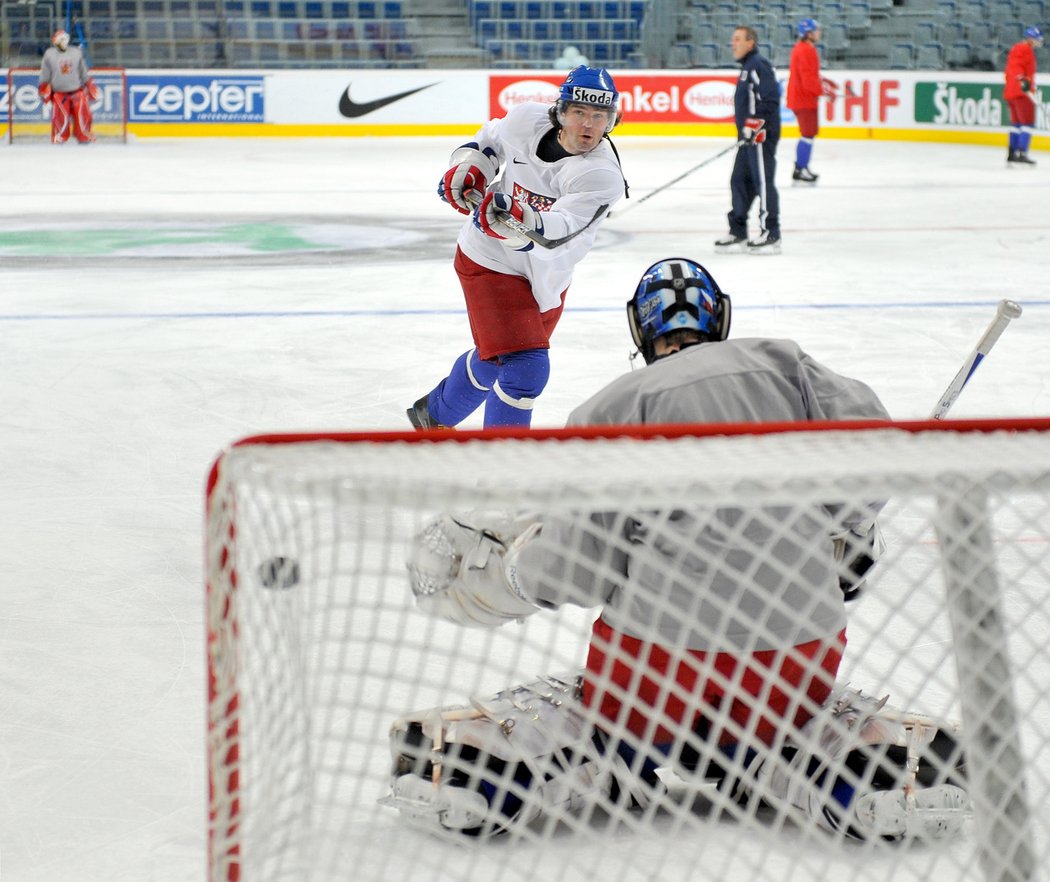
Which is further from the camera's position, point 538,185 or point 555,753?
point 538,185

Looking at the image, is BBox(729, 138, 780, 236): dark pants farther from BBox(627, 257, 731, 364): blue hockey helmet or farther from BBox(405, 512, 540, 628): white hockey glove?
BBox(405, 512, 540, 628): white hockey glove

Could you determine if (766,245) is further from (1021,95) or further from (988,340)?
(1021,95)

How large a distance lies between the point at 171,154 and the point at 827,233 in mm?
7550

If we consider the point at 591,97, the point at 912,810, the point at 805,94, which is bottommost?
the point at 805,94

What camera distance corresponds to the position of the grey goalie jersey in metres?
1.47

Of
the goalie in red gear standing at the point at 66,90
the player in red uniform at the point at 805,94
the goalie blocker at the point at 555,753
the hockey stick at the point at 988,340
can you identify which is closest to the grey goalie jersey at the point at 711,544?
the goalie blocker at the point at 555,753

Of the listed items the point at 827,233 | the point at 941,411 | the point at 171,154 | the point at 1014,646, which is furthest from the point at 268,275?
the point at 171,154

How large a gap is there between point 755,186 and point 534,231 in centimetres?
477

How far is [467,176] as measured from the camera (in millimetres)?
3461

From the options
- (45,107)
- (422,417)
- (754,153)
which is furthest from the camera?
(45,107)

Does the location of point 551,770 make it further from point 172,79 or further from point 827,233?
point 172,79

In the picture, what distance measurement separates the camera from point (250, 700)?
1468 mm

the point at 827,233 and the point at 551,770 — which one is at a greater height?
the point at 551,770

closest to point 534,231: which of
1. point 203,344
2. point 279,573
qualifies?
point 279,573
